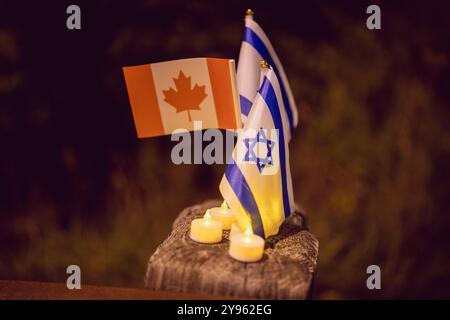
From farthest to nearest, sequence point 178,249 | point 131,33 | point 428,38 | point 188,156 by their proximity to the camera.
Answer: point 188,156
point 131,33
point 428,38
point 178,249

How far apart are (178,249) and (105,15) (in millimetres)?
2111

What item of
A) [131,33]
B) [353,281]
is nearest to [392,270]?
[353,281]

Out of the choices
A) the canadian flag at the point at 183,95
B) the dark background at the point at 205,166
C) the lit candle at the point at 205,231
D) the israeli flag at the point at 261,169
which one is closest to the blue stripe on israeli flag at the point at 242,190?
the israeli flag at the point at 261,169

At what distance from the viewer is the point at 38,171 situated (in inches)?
129

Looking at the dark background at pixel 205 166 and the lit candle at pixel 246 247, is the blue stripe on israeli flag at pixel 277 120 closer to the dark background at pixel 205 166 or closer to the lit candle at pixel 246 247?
the lit candle at pixel 246 247

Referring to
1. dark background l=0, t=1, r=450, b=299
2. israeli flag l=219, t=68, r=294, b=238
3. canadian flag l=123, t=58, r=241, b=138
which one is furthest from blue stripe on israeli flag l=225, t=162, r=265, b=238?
dark background l=0, t=1, r=450, b=299

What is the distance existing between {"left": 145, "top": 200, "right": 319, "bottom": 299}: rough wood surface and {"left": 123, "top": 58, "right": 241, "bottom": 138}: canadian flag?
0.52 meters

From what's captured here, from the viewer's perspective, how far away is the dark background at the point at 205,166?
3033 millimetres

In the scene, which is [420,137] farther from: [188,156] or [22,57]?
[22,57]

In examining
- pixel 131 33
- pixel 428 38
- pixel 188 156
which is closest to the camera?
pixel 428 38

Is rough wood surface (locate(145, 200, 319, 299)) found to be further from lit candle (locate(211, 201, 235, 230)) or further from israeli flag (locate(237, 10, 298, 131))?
israeli flag (locate(237, 10, 298, 131))

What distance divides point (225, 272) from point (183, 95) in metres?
0.77

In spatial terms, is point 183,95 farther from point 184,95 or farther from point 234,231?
point 234,231

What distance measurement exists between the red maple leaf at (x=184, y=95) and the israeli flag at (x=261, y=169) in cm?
26
